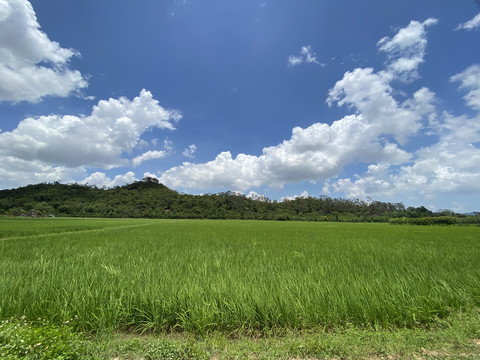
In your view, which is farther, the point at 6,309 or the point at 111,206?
the point at 111,206

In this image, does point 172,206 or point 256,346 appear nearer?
point 256,346

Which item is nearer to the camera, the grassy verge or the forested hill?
the grassy verge

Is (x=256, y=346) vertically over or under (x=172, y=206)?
under

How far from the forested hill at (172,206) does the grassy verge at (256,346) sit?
73.4 meters

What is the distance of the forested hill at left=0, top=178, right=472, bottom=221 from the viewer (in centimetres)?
7212

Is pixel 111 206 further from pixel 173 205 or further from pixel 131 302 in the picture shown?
pixel 131 302

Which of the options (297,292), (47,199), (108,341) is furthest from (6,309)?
(47,199)

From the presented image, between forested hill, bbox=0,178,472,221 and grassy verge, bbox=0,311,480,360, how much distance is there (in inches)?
2889

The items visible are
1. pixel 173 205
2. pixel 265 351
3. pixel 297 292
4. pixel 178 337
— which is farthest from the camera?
pixel 173 205

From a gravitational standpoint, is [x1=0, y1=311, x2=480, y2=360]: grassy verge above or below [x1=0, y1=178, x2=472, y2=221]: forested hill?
below

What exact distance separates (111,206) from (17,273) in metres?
83.3

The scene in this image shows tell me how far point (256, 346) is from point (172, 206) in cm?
8440

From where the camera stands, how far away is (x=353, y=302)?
2.97 meters

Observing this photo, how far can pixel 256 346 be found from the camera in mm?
2205
